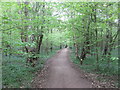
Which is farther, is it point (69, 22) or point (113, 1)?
point (69, 22)

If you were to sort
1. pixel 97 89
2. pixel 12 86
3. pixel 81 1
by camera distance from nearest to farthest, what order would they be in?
pixel 12 86, pixel 97 89, pixel 81 1

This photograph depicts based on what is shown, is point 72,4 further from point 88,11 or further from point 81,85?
point 81,85

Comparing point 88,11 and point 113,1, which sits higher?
point 113,1

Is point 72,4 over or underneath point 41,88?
over

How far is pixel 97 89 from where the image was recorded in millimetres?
5727

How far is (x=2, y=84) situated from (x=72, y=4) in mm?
8585

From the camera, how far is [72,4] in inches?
313

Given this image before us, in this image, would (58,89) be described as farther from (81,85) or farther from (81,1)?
(81,1)

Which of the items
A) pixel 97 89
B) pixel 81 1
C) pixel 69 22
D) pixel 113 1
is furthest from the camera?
pixel 69 22

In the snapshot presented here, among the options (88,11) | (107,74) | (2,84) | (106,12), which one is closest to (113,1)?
(106,12)

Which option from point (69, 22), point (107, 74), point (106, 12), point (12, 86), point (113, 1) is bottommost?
point (107, 74)

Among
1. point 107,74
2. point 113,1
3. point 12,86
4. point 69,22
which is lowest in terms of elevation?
point 107,74

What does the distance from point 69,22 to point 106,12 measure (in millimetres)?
3831

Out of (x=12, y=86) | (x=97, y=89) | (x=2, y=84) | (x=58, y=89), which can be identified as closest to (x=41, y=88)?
(x=58, y=89)
